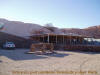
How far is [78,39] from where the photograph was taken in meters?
35.0

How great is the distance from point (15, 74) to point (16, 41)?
23606 millimetres

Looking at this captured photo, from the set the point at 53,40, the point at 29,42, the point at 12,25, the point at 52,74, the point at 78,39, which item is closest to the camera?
the point at 52,74

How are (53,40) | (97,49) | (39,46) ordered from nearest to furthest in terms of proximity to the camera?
(39,46)
(97,49)
(53,40)

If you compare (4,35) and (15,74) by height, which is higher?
(4,35)

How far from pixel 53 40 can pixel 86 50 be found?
11359 millimetres

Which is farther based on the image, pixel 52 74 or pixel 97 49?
pixel 97 49

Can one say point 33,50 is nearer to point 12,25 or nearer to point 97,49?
point 97,49

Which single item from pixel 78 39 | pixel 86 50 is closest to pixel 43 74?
pixel 86 50

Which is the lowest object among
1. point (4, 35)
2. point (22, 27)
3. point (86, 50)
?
point (86, 50)

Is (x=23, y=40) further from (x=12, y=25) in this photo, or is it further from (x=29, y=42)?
(x=12, y=25)

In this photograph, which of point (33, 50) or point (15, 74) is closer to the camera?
point (15, 74)

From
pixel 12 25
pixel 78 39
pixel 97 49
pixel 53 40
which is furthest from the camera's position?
pixel 12 25

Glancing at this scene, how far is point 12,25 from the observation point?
46500 millimetres

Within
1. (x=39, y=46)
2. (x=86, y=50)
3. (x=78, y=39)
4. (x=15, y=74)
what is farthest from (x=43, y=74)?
(x=78, y=39)
